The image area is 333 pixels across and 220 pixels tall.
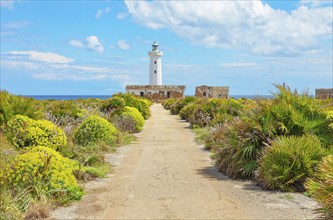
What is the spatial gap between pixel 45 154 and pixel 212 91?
201 feet

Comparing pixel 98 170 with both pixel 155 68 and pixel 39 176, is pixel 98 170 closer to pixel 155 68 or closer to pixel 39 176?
pixel 39 176

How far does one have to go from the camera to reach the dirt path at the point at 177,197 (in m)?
7.22

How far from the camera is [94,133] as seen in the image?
15.0 m

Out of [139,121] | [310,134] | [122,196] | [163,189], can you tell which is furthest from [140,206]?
[139,121]

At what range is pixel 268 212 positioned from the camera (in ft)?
24.1

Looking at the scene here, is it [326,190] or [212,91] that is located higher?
[212,91]

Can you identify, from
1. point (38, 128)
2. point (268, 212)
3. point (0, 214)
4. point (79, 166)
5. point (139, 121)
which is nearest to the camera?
point (0, 214)

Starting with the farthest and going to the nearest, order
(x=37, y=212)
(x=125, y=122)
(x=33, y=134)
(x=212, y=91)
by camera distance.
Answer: (x=212, y=91)
(x=125, y=122)
(x=33, y=134)
(x=37, y=212)

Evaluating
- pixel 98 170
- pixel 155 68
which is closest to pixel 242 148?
pixel 98 170

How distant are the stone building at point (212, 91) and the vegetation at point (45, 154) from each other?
47309 millimetres

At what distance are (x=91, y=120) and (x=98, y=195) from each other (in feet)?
23.6

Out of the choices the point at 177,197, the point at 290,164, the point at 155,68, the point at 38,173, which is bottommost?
the point at 177,197

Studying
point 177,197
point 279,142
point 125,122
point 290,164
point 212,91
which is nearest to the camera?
point 177,197

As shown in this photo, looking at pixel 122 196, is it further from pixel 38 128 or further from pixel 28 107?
pixel 28 107
